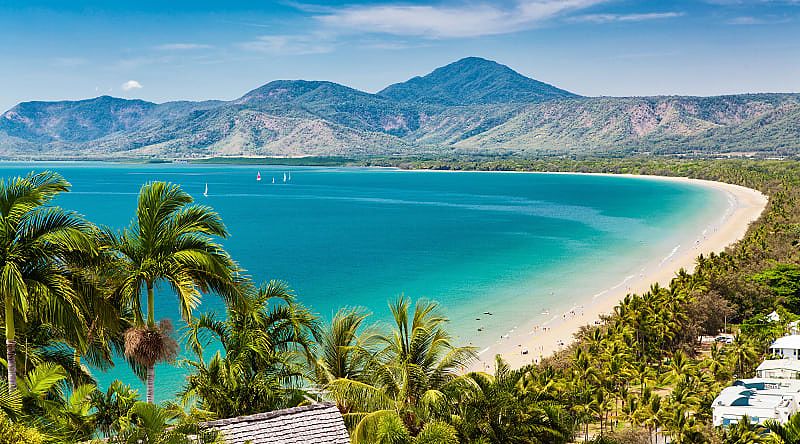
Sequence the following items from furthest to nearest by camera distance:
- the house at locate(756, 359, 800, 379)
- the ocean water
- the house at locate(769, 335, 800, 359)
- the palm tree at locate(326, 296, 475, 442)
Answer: the ocean water → the house at locate(769, 335, 800, 359) → the house at locate(756, 359, 800, 379) → the palm tree at locate(326, 296, 475, 442)

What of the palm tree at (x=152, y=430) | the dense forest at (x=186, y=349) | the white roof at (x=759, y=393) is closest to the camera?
the palm tree at (x=152, y=430)

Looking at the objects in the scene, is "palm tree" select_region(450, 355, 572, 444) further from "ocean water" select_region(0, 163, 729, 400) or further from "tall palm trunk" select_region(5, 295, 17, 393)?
"ocean water" select_region(0, 163, 729, 400)

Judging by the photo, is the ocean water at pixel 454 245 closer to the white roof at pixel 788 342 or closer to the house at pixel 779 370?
the white roof at pixel 788 342

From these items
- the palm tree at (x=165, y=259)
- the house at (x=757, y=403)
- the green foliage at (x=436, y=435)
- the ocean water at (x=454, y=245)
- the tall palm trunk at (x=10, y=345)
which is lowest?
the ocean water at (x=454, y=245)

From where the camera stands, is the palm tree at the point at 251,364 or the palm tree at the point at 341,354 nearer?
the palm tree at the point at 251,364

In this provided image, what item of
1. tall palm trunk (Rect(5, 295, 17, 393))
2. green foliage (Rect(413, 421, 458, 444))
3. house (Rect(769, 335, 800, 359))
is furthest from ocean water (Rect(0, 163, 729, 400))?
green foliage (Rect(413, 421, 458, 444))

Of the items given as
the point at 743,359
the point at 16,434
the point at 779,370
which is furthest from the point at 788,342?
the point at 16,434

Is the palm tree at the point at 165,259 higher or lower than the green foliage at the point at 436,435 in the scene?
higher

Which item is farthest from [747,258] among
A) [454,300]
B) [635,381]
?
[635,381]

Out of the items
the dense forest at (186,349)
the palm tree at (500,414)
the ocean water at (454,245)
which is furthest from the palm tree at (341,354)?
the ocean water at (454,245)
